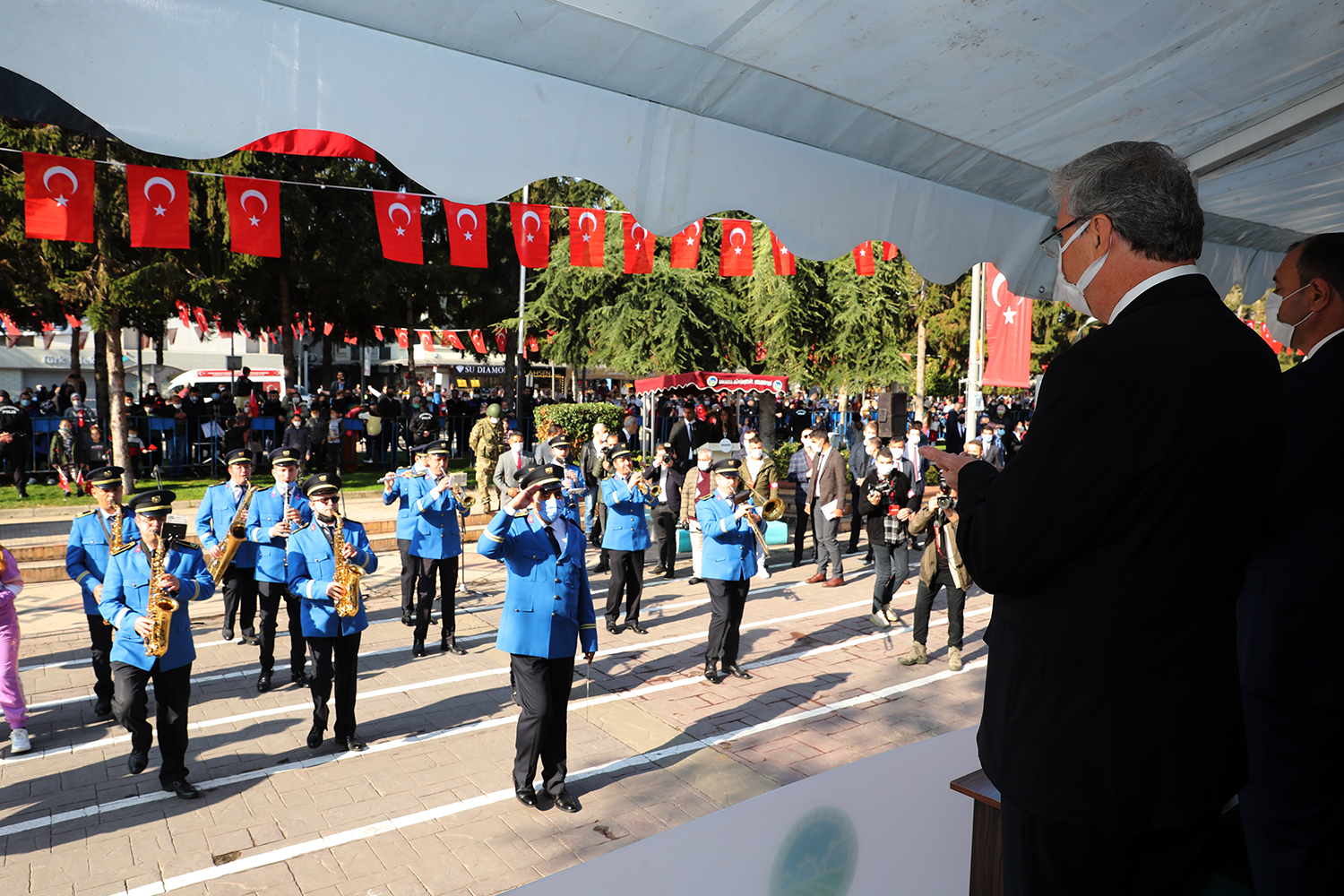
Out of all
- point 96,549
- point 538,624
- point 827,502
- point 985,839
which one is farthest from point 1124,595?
point 827,502

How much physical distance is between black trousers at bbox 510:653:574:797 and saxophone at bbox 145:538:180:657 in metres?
2.32

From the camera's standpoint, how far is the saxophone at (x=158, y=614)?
17.9ft

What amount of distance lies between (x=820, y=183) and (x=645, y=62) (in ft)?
3.25

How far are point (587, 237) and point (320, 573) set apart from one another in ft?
27.7

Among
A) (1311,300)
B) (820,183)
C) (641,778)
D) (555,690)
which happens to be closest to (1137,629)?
(1311,300)

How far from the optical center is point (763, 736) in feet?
21.8

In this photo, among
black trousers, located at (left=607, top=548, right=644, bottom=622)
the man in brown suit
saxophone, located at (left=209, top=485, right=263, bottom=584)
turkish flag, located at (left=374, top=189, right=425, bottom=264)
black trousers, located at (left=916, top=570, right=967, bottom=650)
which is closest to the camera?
saxophone, located at (left=209, top=485, right=263, bottom=584)

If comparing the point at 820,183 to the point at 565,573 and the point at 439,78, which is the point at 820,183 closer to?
the point at 439,78

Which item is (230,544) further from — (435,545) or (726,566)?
(726,566)

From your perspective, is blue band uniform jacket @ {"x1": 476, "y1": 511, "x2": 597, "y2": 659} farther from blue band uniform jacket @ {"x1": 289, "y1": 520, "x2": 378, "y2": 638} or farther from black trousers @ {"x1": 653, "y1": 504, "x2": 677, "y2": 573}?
black trousers @ {"x1": 653, "y1": 504, "x2": 677, "y2": 573}

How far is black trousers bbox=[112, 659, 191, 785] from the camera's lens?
548cm

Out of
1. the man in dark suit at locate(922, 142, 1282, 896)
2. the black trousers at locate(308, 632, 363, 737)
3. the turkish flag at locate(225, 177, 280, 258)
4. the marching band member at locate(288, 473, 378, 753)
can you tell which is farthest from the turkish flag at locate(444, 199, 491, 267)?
the man in dark suit at locate(922, 142, 1282, 896)

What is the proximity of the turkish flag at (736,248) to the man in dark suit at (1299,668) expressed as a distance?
12.1 meters

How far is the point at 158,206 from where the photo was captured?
9852 millimetres
